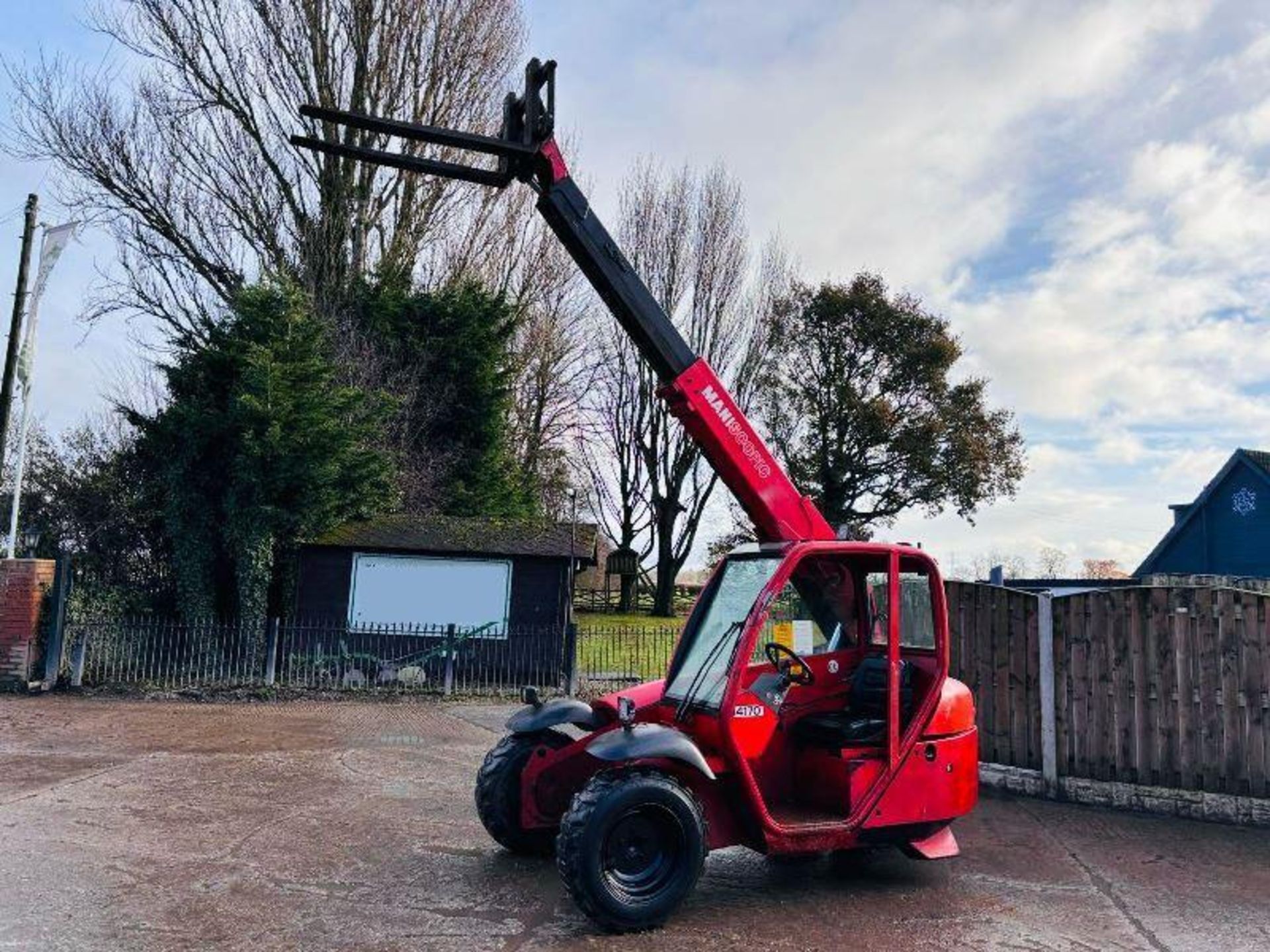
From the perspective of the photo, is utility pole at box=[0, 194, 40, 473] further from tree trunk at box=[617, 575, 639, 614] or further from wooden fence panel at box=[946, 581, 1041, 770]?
tree trunk at box=[617, 575, 639, 614]

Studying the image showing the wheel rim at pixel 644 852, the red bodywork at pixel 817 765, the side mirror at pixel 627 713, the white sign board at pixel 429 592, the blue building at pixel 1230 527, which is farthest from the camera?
the blue building at pixel 1230 527

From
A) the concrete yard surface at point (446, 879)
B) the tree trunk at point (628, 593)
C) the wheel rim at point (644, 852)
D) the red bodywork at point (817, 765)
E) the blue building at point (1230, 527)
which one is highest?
the blue building at point (1230, 527)

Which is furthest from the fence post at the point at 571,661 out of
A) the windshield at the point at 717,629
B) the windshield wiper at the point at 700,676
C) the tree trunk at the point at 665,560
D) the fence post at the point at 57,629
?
the tree trunk at the point at 665,560

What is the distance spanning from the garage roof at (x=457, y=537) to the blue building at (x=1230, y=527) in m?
18.6

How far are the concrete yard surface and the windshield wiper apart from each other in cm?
106

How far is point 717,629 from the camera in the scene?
229 inches

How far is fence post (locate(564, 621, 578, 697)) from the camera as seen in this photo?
1486cm

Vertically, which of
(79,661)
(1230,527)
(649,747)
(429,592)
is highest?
(1230,527)

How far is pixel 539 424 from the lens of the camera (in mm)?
28938

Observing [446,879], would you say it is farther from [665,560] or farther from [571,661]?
[665,560]

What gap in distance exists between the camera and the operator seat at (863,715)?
18.5 ft

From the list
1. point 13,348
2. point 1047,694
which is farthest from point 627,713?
Result: point 13,348

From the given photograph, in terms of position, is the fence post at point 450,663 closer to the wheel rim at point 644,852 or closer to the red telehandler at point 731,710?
the red telehandler at point 731,710

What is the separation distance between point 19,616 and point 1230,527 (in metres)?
27.9
